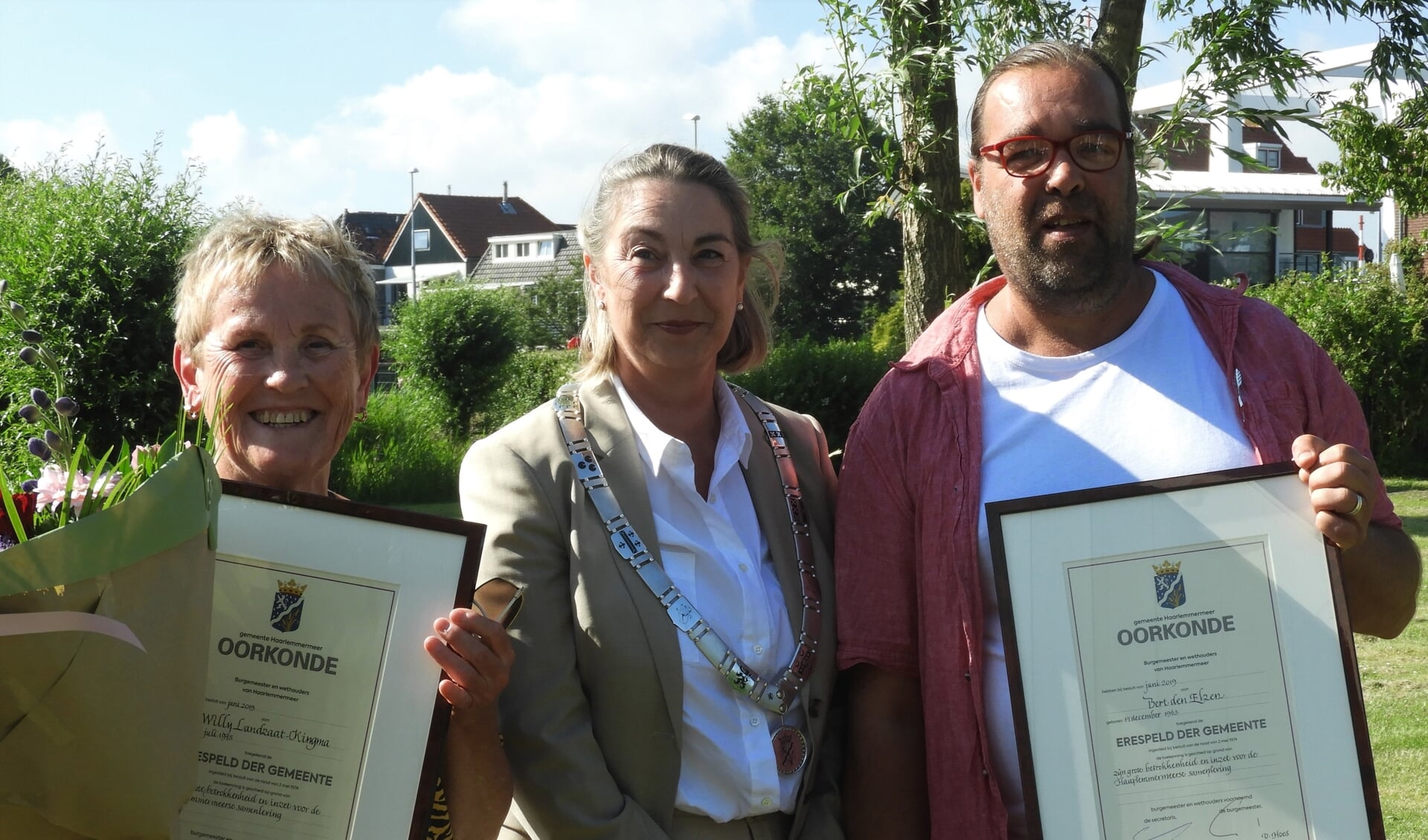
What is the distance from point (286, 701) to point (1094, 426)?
5.85 ft

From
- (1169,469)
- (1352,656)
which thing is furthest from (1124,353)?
(1352,656)

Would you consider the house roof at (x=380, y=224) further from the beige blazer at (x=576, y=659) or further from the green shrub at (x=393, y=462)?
the beige blazer at (x=576, y=659)

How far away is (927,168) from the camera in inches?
276

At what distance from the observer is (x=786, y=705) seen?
2.75 meters

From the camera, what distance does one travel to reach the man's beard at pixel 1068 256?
2816mm

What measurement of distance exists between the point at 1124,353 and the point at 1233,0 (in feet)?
15.6

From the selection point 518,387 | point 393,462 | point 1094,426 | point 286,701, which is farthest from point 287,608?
point 518,387

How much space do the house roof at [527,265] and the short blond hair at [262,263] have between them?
63.7m

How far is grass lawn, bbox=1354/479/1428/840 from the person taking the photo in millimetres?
5934

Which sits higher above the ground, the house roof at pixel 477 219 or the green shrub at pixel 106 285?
the house roof at pixel 477 219

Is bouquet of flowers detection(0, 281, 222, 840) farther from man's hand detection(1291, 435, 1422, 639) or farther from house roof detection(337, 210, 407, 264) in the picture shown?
house roof detection(337, 210, 407, 264)

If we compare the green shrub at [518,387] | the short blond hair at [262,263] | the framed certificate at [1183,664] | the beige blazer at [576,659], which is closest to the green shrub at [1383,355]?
the green shrub at [518,387]

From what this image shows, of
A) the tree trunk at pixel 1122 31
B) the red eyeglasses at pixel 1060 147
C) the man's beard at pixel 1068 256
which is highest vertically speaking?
the tree trunk at pixel 1122 31

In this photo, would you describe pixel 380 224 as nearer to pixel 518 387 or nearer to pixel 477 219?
pixel 477 219
